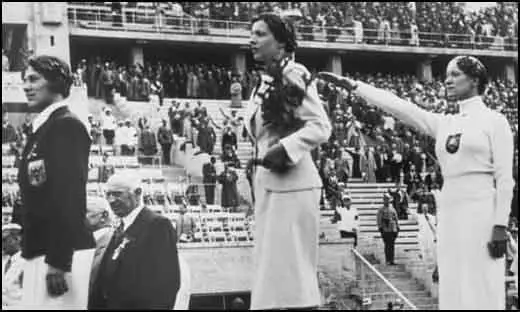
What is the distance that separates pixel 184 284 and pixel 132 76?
19828 mm

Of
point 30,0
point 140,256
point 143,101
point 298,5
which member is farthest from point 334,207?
point 298,5

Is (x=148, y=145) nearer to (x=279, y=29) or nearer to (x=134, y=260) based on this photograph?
(x=134, y=260)

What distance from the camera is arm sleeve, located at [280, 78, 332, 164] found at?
17.0 ft

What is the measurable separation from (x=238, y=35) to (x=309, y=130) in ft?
96.2

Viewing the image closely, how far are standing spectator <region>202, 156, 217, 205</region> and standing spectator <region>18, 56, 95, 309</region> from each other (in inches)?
508

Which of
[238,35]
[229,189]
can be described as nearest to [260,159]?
[229,189]

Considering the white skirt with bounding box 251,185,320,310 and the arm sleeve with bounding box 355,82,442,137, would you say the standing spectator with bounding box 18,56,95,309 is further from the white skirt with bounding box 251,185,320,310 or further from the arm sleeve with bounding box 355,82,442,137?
the arm sleeve with bounding box 355,82,442,137

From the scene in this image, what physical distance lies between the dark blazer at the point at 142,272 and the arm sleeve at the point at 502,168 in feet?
5.87

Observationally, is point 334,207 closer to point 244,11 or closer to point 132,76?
point 132,76

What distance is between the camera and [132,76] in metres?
26.8

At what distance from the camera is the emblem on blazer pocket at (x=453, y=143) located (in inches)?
231

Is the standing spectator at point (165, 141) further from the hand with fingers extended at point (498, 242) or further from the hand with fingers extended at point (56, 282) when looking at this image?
the hand with fingers extended at point (56, 282)

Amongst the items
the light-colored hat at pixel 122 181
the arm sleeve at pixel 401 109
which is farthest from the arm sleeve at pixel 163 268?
the arm sleeve at pixel 401 109

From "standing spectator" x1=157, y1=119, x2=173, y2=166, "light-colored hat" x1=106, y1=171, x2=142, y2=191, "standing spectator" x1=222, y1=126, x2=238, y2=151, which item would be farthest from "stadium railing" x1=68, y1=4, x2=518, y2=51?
"light-colored hat" x1=106, y1=171, x2=142, y2=191
